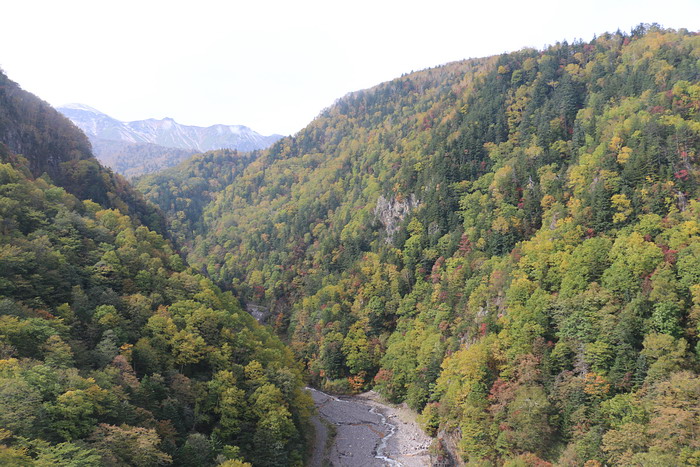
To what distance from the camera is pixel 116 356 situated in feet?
167

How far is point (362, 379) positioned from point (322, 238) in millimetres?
66535

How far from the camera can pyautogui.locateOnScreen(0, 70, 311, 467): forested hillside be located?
125 feet

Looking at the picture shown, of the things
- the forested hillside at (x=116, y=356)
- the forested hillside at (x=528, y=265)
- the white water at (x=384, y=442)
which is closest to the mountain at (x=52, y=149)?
the forested hillside at (x=116, y=356)

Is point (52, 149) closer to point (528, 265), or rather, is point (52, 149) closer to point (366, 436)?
point (366, 436)

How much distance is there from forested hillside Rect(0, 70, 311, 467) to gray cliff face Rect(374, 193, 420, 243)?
59.7 meters

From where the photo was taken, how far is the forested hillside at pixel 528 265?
54.6 m

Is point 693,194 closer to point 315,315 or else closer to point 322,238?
point 315,315

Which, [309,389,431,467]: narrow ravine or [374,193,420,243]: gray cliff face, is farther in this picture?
[374,193,420,243]: gray cliff face

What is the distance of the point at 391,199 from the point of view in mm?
137500

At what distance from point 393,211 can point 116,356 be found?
96.9 metres

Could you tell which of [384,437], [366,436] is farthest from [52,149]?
[384,437]

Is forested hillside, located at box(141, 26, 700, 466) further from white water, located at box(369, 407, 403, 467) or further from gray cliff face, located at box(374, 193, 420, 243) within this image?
white water, located at box(369, 407, 403, 467)

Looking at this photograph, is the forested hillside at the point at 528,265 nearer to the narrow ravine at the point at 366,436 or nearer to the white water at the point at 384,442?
the narrow ravine at the point at 366,436

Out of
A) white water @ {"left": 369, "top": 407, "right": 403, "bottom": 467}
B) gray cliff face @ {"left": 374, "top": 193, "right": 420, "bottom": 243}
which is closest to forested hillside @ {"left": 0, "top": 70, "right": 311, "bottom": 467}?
white water @ {"left": 369, "top": 407, "right": 403, "bottom": 467}
